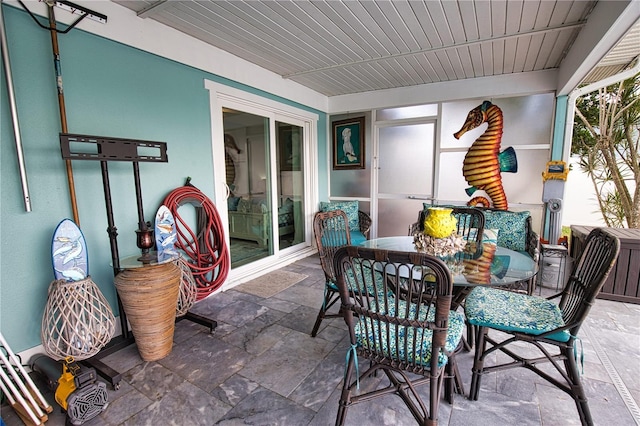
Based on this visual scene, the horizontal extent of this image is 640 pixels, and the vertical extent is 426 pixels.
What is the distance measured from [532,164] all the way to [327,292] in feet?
11.0

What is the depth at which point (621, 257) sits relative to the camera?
2.89 meters

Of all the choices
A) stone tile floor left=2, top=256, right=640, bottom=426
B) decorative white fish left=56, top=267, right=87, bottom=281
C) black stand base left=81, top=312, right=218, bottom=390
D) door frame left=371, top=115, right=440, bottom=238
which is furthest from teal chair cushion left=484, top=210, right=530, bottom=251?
decorative white fish left=56, top=267, right=87, bottom=281

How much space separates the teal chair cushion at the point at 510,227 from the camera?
3.23 m

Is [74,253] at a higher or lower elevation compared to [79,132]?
lower

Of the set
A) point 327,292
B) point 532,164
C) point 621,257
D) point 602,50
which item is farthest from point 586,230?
point 327,292

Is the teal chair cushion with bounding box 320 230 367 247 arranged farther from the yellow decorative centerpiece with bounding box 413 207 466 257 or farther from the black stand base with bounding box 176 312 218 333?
the black stand base with bounding box 176 312 218 333

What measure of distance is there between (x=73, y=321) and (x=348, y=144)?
13.7 feet

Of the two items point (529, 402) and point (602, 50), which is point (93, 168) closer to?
point (529, 402)

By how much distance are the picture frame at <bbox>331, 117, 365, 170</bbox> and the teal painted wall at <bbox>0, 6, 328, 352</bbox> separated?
8.73 feet

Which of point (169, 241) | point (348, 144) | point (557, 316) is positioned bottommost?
point (557, 316)

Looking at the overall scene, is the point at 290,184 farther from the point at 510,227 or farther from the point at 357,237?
the point at 510,227

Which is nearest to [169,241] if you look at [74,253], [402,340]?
[74,253]

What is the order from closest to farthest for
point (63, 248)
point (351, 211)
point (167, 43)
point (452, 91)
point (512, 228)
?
point (63, 248) < point (167, 43) < point (512, 228) < point (452, 91) < point (351, 211)

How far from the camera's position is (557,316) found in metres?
1.60
